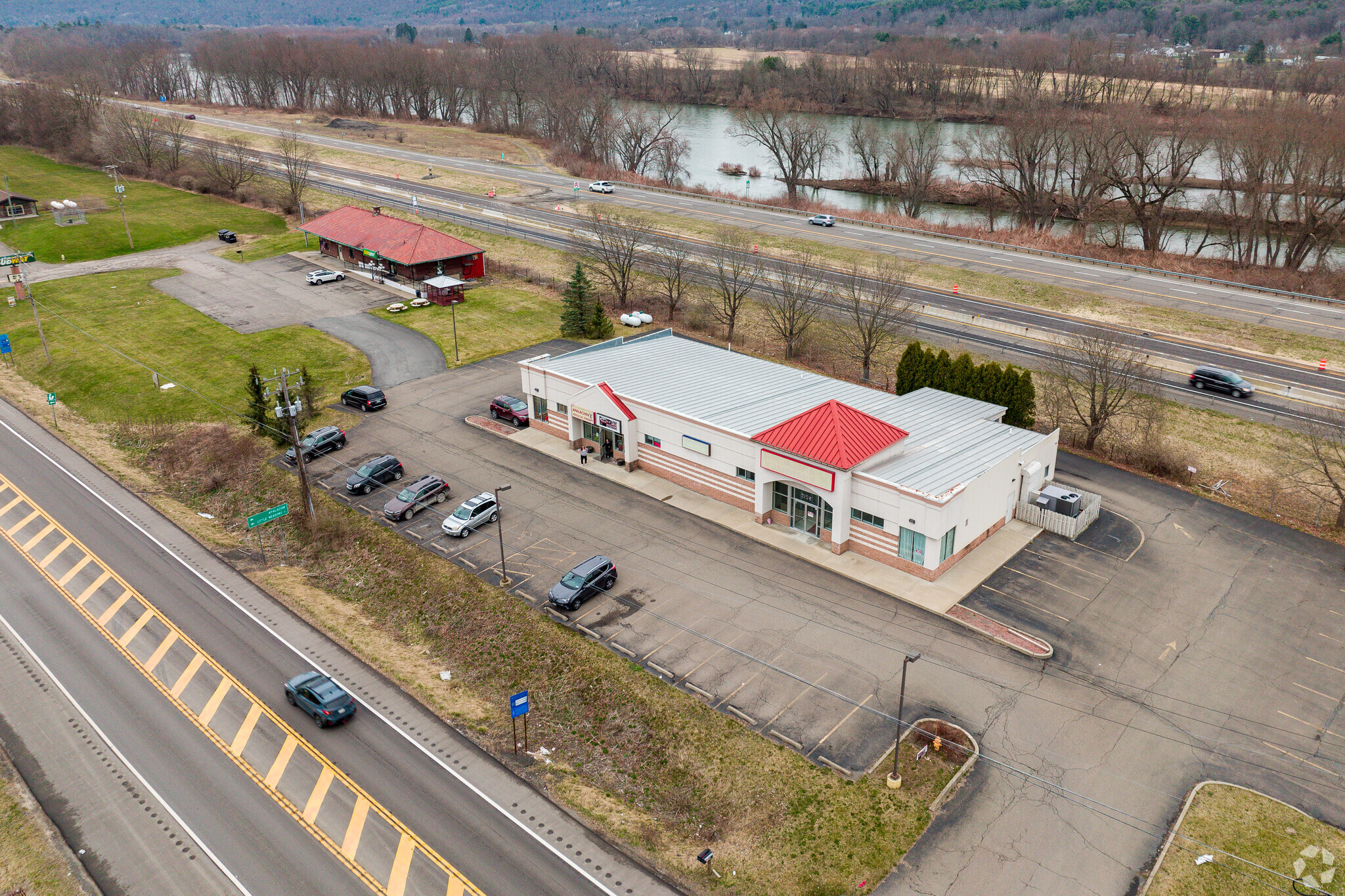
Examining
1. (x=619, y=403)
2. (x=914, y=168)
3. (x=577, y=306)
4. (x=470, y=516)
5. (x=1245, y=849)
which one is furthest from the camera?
(x=914, y=168)

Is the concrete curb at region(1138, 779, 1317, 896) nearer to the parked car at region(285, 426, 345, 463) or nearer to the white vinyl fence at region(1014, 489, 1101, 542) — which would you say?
the white vinyl fence at region(1014, 489, 1101, 542)

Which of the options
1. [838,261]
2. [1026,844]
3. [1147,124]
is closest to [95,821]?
[1026,844]

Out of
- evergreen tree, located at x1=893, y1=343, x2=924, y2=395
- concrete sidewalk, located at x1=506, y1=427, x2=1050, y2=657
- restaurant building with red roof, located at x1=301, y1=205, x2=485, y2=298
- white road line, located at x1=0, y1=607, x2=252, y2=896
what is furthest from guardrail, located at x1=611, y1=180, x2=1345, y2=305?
white road line, located at x1=0, y1=607, x2=252, y2=896

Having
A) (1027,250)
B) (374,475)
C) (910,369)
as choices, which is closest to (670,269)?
(910,369)

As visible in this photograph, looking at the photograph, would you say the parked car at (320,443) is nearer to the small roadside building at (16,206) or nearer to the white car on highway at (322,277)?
the white car on highway at (322,277)

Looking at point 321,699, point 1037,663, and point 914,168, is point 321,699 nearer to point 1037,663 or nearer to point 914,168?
point 1037,663

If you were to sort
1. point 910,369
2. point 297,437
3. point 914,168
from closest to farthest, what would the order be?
1. point 297,437
2. point 910,369
3. point 914,168
